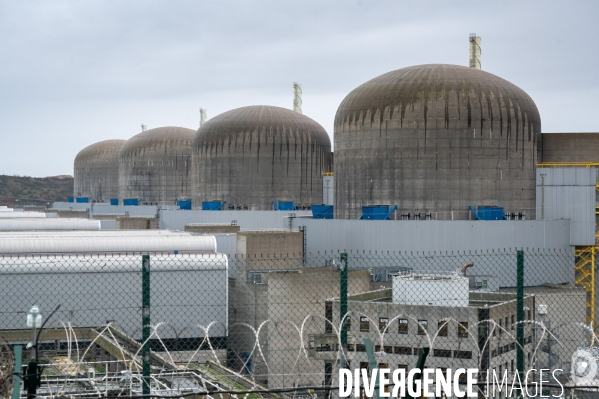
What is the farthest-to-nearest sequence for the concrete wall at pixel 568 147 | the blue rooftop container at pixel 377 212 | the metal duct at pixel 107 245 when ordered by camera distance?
the concrete wall at pixel 568 147 < the blue rooftop container at pixel 377 212 < the metal duct at pixel 107 245

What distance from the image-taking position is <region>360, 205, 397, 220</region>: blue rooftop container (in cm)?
4344

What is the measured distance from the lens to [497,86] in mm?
43500

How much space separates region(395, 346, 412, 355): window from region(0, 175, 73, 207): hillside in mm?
121293

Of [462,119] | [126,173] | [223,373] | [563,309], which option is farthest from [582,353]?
[126,173]

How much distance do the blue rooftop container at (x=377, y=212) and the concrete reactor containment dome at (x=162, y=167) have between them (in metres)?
37.6

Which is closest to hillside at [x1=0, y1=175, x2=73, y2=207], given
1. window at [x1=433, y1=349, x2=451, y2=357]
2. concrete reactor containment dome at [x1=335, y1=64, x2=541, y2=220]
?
concrete reactor containment dome at [x1=335, y1=64, x2=541, y2=220]

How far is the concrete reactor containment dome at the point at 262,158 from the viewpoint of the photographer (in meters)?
59.8

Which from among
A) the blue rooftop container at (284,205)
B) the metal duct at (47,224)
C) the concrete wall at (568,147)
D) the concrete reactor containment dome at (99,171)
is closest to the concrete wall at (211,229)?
the blue rooftop container at (284,205)

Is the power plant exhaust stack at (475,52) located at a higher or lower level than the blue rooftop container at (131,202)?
higher

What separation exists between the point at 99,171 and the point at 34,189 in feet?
235

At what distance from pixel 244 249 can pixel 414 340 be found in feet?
46.8

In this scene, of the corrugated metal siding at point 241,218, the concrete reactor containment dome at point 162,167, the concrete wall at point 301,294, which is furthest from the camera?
the concrete reactor containment dome at point 162,167

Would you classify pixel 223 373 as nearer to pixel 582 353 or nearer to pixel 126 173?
pixel 582 353

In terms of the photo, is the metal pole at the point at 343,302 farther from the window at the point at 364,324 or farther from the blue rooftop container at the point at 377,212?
the blue rooftop container at the point at 377,212
